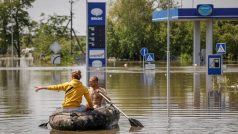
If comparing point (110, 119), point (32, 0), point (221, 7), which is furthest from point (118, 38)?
point (110, 119)

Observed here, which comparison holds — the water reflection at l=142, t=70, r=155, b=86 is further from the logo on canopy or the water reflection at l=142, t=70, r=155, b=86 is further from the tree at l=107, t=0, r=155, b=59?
the tree at l=107, t=0, r=155, b=59

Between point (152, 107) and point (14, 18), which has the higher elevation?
point (14, 18)

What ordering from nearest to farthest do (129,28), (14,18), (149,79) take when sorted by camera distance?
1. (149,79)
2. (129,28)
3. (14,18)

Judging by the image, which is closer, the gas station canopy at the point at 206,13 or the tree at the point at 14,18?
the gas station canopy at the point at 206,13

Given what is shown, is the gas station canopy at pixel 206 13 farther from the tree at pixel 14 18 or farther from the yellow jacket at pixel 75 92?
the yellow jacket at pixel 75 92

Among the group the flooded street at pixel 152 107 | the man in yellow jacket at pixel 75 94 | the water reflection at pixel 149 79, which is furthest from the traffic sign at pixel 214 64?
the man in yellow jacket at pixel 75 94

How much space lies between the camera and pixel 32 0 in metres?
106

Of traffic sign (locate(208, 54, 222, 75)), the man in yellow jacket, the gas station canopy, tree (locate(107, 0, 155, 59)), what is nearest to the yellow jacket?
the man in yellow jacket

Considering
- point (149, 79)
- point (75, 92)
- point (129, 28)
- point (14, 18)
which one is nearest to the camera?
point (75, 92)

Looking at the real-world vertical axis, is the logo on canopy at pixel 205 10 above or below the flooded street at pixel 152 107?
above

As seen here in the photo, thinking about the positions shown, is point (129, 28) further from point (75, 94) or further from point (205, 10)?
point (75, 94)

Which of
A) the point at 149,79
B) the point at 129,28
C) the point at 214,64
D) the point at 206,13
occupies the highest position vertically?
the point at 206,13

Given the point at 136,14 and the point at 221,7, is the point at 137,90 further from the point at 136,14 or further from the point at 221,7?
the point at 136,14

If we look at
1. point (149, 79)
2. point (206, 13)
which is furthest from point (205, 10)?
point (149, 79)
